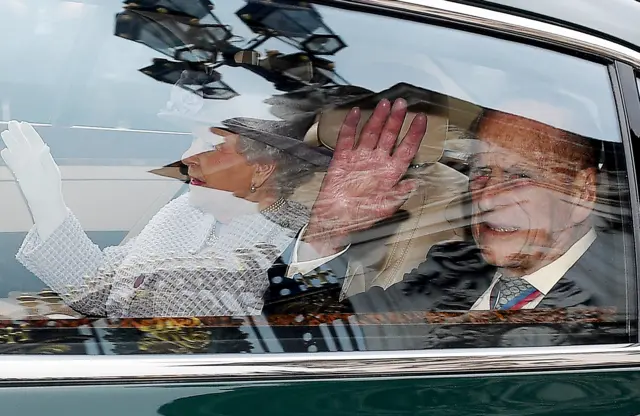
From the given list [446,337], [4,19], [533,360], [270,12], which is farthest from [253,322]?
[4,19]

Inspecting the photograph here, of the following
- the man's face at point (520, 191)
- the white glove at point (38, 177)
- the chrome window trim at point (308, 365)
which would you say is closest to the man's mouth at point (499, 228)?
the man's face at point (520, 191)

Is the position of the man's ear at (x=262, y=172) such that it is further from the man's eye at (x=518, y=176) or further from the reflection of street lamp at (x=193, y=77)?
the man's eye at (x=518, y=176)

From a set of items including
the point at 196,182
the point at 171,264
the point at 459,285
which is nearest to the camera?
the point at 459,285

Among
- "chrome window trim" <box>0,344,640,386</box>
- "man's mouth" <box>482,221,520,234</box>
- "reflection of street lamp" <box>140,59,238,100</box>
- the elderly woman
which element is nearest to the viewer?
"chrome window trim" <box>0,344,640,386</box>

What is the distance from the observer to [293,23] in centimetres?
158

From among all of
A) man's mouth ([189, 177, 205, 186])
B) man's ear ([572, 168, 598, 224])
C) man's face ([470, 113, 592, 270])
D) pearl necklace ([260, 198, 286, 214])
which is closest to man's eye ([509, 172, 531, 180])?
man's face ([470, 113, 592, 270])

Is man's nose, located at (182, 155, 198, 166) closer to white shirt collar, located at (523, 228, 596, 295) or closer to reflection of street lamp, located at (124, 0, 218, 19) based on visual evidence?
reflection of street lamp, located at (124, 0, 218, 19)

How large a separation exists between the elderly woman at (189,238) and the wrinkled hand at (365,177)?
8 centimetres

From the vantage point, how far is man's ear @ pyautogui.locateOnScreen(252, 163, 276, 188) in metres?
1.90

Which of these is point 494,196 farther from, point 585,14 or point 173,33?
point 173,33

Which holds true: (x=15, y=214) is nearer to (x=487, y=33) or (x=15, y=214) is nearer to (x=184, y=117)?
(x=184, y=117)

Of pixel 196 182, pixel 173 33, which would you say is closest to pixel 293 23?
pixel 173 33

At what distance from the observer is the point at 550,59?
1539 millimetres

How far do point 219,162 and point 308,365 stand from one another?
73 centimetres
